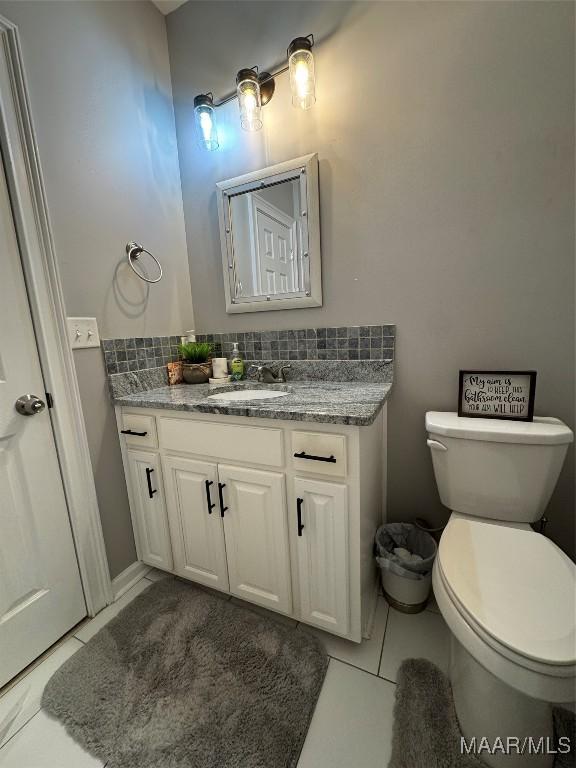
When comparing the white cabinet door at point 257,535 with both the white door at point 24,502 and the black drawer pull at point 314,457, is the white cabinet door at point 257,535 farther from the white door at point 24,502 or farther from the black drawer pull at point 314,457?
the white door at point 24,502

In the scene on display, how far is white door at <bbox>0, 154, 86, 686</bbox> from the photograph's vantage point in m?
0.95

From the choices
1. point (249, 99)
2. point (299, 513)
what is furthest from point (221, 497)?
point (249, 99)

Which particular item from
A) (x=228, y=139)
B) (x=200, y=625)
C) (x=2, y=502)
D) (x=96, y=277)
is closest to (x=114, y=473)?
(x=2, y=502)

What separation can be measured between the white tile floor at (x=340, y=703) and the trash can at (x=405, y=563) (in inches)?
2.4

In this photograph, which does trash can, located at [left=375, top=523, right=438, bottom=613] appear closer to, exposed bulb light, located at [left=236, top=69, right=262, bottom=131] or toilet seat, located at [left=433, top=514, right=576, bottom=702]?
toilet seat, located at [left=433, top=514, right=576, bottom=702]

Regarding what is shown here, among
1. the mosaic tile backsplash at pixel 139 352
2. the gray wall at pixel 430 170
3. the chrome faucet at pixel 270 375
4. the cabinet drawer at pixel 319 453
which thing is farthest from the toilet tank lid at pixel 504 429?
the mosaic tile backsplash at pixel 139 352

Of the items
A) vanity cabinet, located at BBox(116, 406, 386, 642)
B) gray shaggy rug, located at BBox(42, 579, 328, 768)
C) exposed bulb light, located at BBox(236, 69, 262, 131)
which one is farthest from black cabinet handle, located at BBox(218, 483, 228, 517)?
exposed bulb light, located at BBox(236, 69, 262, 131)

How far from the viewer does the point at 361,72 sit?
1.16 metres

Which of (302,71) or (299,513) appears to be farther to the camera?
(302,71)

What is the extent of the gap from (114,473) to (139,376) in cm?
42

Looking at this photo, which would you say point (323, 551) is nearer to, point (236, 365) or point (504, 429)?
point (504, 429)

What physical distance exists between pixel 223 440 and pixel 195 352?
616mm

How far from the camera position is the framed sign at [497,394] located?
103cm

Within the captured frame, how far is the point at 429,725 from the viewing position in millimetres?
816
